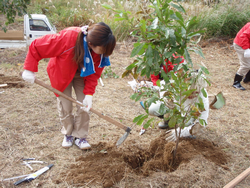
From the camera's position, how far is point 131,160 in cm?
251

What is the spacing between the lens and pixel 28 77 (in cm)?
219

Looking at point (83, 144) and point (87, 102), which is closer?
point (87, 102)

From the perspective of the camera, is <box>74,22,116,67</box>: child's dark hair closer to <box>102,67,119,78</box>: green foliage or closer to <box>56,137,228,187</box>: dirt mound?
<box>56,137,228,187</box>: dirt mound

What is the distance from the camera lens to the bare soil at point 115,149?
84.7 inches

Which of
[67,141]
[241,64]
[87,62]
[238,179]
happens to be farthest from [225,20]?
[67,141]

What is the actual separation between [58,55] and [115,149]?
4.45ft

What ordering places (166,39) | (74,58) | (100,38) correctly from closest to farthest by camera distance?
1. (166,39)
2. (100,38)
3. (74,58)

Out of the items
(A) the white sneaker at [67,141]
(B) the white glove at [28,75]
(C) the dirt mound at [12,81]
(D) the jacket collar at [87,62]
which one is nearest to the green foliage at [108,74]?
→ (C) the dirt mound at [12,81]

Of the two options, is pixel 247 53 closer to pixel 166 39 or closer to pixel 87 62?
pixel 166 39

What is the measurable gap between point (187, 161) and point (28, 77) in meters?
1.92

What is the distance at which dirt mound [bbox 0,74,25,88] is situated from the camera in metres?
4.36

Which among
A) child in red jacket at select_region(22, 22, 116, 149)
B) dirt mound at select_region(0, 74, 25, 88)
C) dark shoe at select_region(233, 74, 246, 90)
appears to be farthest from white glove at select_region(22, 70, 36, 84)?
dark shoe at select_region(233, 74, 246, 90)

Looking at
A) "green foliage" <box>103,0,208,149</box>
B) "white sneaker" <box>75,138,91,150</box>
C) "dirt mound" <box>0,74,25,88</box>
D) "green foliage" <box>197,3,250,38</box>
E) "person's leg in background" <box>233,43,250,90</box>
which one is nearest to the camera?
"green foliage" <box>103,0,208,149</box>

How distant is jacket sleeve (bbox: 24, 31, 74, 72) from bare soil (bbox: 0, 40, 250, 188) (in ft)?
3.68
